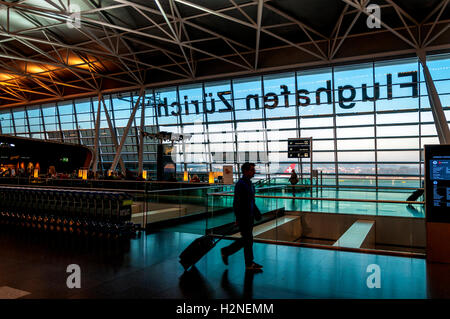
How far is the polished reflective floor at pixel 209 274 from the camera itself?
418 centimetres

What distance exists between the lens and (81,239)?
7.34 m

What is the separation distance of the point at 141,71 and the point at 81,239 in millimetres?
20848

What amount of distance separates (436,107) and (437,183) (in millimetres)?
13017

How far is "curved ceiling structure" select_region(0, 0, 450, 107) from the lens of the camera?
51.8 ft

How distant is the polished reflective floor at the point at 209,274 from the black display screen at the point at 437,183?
874 mm

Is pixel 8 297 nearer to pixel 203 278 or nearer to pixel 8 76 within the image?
pixel 203 278

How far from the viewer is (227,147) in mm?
23891

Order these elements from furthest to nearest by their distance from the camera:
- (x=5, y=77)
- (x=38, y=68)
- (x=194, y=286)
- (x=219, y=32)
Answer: (x=5, y=77) → (x=38, y=68) → (x=219, y=32) → (x=194, y=286)

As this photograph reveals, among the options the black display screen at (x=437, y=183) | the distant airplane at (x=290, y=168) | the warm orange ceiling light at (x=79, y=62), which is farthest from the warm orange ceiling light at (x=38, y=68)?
the black display screen at (x=437, y=183)

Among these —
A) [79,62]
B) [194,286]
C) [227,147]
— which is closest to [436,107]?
[227,147]

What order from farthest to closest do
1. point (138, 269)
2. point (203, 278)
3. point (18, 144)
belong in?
point (18, 144)
point (138, 269)
point (203, 278)

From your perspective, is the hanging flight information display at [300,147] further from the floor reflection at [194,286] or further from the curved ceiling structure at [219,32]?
the floor reflection at [194,286]

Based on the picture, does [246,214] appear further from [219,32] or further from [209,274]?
[219,32]
